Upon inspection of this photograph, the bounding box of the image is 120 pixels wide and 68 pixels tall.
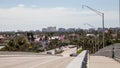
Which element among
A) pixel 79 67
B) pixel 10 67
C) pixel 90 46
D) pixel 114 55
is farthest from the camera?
pixel 90 46

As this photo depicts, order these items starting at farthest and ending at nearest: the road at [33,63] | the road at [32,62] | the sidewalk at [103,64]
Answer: the road at [32,62] → the road at [33,63] → the sidewalk at [103,64]

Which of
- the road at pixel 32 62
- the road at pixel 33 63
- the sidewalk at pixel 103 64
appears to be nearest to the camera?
the sidewalk at pixel 103 64

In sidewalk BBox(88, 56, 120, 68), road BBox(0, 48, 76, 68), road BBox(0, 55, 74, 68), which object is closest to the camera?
sidewalk BBox(88, 56, 120, 68)

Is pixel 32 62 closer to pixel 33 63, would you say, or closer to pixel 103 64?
pixel 33 63

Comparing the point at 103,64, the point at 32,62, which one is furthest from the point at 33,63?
the point at 103,64

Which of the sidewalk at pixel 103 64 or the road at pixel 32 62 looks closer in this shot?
the sidewalk at pixel 103 64

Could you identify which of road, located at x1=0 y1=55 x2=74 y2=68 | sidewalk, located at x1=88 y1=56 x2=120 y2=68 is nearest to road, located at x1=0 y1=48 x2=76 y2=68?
road, located at x1=0 y1=55 x2=74 y2=68

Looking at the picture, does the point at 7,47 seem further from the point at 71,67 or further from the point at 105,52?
the point at 71,67

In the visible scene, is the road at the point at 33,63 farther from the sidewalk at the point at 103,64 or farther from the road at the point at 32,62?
the sidewalk at the point at 103,64

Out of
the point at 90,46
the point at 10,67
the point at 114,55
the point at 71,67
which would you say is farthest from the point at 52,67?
the point at 90,46

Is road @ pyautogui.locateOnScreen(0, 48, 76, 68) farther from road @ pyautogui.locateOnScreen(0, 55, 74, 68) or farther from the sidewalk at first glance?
the sidewalk

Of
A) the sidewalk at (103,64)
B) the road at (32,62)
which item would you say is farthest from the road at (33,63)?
the sidewalk at (103,64)
